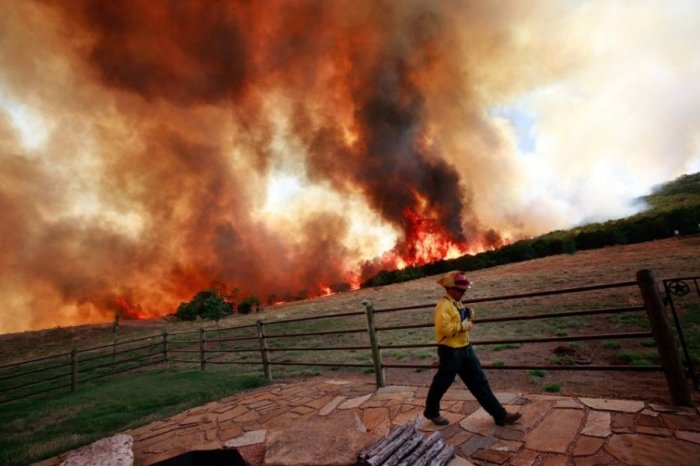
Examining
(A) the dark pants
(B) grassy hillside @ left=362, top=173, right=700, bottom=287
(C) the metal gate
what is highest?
(B) grassy hillside @ left=362, top=173, right=700, bottom=287

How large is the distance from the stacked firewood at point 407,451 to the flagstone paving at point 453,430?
14 centimetres

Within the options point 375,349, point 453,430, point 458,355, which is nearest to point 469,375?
point 458,355

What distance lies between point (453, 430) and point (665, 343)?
239 cm

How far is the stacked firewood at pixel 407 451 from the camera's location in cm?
292

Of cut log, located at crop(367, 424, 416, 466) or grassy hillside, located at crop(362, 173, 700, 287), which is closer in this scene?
cut log, located at crop(367, 424, 416, 466)

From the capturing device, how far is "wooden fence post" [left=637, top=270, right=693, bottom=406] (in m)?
3.48

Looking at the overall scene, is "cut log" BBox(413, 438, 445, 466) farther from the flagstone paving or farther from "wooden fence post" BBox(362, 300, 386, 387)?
"wooden fence post" BBox(362, 300, 386, 387)

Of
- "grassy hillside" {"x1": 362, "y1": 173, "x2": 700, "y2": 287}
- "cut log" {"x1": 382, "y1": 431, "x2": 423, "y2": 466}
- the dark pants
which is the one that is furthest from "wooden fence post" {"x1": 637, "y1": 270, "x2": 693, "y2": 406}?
"grassy hillside" {"x1": 362, "y1": 173, "x2": 700, "y2": 287}

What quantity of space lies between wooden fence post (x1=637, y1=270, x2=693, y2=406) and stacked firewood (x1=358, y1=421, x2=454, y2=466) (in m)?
2.42

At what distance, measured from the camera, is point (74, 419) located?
21.4 ft

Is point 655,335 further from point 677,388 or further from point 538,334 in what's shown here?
point 538,334

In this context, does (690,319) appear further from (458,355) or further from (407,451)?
(407,451)

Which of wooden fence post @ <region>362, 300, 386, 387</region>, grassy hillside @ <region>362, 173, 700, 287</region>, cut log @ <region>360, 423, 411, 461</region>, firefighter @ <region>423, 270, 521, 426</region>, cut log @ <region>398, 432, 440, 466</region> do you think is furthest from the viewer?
grassy hillside @ <region>362, 173, 700, 287</region>

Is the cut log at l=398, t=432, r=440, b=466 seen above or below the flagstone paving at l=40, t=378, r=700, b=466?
above
